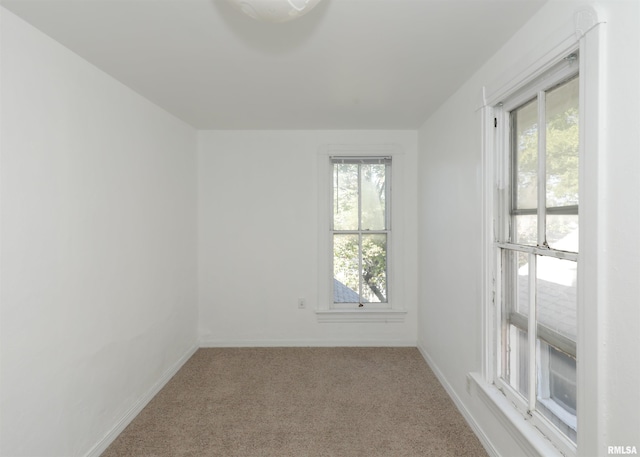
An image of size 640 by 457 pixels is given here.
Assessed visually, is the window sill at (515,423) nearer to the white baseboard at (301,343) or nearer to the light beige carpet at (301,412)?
the light beige carpet at (301,412)

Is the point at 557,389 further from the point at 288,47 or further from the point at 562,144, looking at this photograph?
the point at 288,47

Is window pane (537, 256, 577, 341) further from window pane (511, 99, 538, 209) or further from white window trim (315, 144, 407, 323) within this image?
white window trim (315, 144, 407, 323)

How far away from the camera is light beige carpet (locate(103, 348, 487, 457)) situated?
7.02ft

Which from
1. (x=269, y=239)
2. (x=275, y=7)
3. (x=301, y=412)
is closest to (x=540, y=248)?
(x=275, y=7)

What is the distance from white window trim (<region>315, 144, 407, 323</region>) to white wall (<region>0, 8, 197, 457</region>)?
164 cm

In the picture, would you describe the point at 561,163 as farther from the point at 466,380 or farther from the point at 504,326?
the point at 466,380

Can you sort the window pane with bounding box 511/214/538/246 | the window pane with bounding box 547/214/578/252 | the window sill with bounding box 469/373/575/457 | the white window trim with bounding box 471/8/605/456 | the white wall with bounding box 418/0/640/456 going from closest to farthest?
the white wall with bounding box 418/0/640/456
the white window trim with bounding box 471/8/605/456
the window pane with bounding box 547/214/578/252
the window sill with bounding box 469/373/575/457
the window pane with bounding box 511/214/538/246

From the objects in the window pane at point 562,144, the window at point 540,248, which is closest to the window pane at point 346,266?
the window at point 540,248

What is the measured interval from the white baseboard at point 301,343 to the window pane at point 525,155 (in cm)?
240

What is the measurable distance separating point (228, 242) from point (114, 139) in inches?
68.3

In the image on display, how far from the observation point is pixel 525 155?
1819 millimetres

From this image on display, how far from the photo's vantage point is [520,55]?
173 cm

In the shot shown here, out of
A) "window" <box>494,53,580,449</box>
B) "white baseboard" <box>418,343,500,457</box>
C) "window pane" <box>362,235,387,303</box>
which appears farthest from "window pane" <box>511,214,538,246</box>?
"window pane" <box>362,235,387,303</box>

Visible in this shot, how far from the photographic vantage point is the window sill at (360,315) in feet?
12.4
